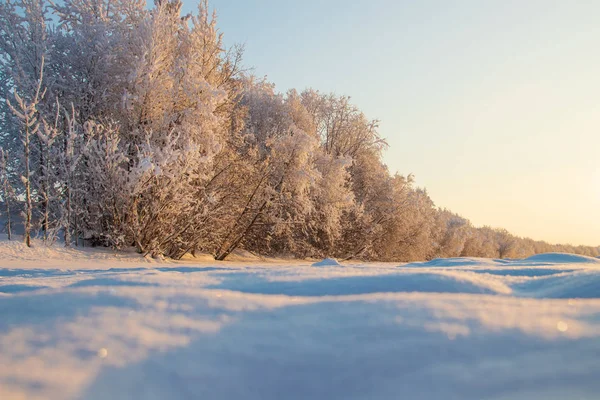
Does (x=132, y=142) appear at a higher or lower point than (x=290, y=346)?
higher

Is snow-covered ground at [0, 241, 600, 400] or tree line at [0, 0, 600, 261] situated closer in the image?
snow-covered ground at [0, 241, 600, 400]

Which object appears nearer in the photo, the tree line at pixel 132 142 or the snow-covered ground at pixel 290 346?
the snow-covered ground at pixel 290 346

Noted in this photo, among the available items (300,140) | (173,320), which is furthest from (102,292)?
(300,140)

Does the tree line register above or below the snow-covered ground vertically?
above

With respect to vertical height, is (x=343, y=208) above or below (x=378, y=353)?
above

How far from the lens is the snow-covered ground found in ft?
2.84

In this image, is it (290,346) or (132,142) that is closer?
(290,346)

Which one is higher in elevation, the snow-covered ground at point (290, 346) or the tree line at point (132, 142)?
the tree line at point (132, 142)

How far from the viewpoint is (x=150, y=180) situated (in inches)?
377

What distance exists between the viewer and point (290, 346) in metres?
0.97

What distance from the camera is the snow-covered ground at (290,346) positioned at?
0.87 meters

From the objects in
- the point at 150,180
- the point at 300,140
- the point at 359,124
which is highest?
the point at 359,124

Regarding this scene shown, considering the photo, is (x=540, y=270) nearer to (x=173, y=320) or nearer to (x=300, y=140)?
(x=173, y=320)

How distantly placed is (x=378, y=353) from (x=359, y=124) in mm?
21989
